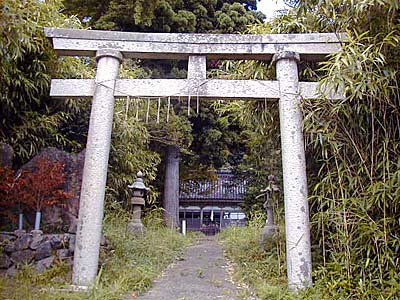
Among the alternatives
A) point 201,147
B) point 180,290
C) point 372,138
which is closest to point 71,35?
point 180,290

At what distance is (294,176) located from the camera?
4.14m

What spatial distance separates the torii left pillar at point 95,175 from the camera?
13.2 feet

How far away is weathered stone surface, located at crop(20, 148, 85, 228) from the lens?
547 centimetres

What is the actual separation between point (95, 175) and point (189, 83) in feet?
4.67

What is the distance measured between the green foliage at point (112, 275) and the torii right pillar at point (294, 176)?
1.62m

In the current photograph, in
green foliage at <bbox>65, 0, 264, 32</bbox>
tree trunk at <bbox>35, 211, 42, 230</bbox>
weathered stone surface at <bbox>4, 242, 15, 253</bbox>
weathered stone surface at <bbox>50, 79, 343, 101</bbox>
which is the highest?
green foliage at <bbox>65, 0, 264, 32</bbox>

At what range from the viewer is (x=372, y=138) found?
153 inches

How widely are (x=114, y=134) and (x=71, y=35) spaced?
286 centimetres

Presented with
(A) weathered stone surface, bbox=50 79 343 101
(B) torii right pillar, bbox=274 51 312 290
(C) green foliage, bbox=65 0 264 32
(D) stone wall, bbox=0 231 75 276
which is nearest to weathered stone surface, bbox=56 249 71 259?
(D) stone wall, bbox=0 231 75 276

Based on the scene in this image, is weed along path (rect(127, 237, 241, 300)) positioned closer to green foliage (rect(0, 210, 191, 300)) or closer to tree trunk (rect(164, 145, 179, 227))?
green foliage (rect(0, 210, 191, 300))

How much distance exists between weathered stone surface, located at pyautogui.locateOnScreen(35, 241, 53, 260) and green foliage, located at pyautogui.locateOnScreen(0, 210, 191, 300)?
0.81 ft

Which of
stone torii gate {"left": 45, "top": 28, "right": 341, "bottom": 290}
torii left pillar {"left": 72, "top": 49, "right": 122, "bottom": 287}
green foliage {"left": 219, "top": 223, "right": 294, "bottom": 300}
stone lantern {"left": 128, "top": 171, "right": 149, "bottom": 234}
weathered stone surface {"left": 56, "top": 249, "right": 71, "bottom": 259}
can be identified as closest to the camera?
green foliage {"left": 219, "top": 223, "right": 294, "bottom": 300}

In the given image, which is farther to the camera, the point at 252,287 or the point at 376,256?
the point at 252,287

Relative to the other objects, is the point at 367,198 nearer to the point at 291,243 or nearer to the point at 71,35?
the point at 291,243
